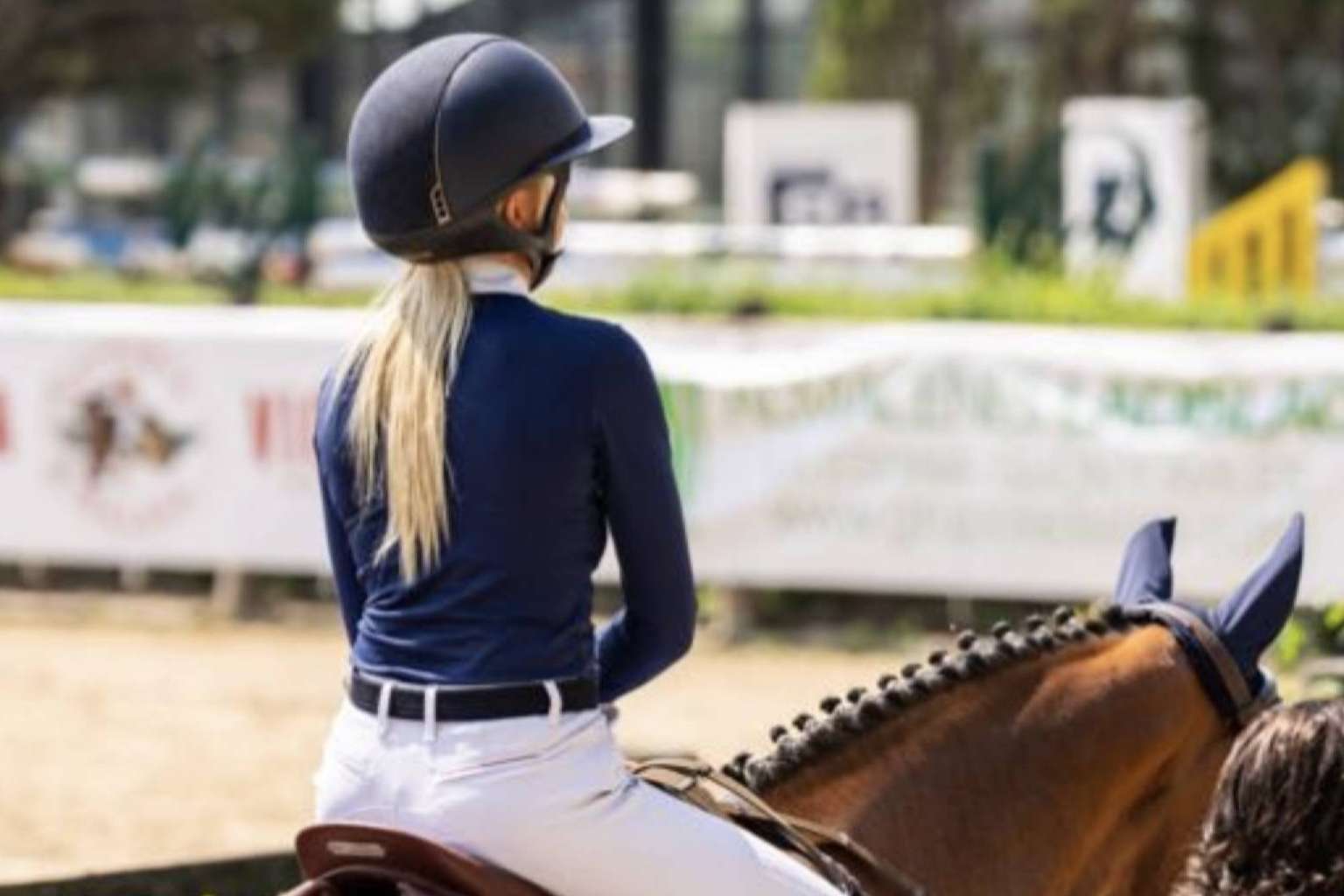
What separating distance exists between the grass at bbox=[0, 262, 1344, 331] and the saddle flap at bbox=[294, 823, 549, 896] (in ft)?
40.3

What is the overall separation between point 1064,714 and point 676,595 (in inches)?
39.0

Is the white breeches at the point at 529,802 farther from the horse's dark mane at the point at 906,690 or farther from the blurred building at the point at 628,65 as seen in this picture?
the blurred building at the point at 628,65

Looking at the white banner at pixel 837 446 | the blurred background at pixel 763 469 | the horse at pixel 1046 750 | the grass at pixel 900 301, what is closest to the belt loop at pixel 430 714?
the horse at pixel 1046 750

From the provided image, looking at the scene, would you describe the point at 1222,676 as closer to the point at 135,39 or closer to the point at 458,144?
the point at 458,144

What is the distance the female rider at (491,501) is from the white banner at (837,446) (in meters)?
10.4

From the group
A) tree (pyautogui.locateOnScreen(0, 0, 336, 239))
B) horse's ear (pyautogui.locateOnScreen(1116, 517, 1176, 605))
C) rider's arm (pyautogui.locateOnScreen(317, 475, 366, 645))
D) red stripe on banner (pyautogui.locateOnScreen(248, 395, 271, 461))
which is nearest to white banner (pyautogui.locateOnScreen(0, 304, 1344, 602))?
red stripe on banner (pyautogui.locateOnScreen(248, 395, 271, 461))

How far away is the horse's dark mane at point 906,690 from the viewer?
4824 millimetres

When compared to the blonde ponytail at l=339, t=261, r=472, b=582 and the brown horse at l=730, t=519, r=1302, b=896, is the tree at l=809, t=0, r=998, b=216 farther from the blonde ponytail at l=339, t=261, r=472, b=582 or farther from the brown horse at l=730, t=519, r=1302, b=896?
the blonde ponytail at l=339, t=261, r=472, b=582

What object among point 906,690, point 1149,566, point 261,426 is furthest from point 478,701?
point 261,426

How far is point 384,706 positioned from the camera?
Result: 409 centimetres

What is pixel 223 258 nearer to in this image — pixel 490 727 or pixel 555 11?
pixel 555 11

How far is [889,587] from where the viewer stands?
15.5 meters

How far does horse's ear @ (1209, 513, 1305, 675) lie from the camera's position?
16.1 ft

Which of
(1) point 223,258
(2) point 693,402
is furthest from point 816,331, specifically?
(1) point 223,258
